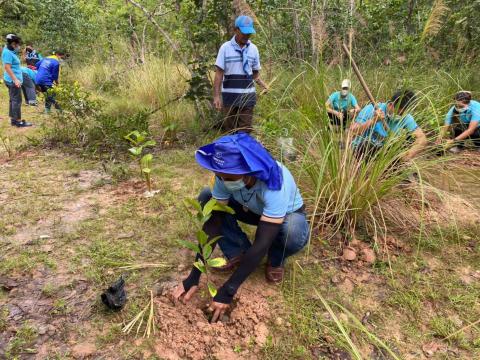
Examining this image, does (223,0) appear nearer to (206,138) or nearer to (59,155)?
(206,138)

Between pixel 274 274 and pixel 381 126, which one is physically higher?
pixel 381 126

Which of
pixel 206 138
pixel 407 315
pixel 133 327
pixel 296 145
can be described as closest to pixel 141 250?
pixel 133 327

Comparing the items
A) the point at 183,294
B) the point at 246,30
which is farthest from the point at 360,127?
the point at 246,30

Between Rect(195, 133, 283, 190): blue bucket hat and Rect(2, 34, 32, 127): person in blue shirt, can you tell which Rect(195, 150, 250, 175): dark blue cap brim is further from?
Rect(2, 34, 32, 127): person in blue shirt

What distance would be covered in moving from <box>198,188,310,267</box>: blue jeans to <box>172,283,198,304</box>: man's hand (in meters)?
0.36

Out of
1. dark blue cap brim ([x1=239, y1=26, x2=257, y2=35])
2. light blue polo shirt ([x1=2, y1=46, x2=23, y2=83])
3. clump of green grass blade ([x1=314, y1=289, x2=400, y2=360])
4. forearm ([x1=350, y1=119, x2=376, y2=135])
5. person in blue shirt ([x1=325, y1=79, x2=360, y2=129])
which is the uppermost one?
dark blue cap brim ([x1=239, y1=26, x2=257, y2=35])

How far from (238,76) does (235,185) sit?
7.49 feet

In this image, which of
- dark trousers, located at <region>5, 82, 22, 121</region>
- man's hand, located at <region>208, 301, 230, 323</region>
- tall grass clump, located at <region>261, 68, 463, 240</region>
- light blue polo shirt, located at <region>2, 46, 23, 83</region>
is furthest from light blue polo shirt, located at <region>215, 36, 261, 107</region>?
light blue polo shirt, located at <region>2, 46, 23, 83</region>

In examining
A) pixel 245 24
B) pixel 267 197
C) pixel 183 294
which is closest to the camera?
pixel 267 197

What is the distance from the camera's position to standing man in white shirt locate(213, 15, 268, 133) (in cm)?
376

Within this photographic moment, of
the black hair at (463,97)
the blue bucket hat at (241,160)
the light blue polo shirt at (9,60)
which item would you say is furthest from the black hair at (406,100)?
the light blue polo shirt at (9,60)

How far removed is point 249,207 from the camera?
2.08 meters

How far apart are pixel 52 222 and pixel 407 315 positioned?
7.95 ft

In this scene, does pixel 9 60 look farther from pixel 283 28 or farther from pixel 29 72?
pixel 283 28
